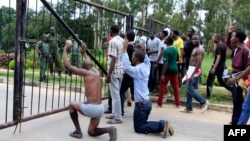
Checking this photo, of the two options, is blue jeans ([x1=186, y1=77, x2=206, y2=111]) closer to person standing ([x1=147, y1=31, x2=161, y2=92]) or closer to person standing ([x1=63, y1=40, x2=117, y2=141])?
person standing ([x1=147, y1=31, x2=161, y2=92])

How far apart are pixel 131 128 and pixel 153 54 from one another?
325 cm

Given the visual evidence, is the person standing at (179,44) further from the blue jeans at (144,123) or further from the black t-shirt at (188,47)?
the blue jeans at (144,123)

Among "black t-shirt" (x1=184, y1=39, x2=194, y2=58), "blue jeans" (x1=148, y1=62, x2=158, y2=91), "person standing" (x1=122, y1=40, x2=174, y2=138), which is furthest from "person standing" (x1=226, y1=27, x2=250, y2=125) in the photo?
"black t-shirt" (x1=184, y1=39, x2=194, y2=58)

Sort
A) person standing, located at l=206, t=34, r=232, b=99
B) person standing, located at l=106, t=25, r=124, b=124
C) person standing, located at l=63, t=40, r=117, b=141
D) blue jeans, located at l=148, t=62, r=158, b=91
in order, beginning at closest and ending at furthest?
person standing, located at l=63, t=40, r=117, b=141 < person standing, located at l=106, t=25, r=124, b=124 < person standing, located at l=206, t=34, r=232, b=99 < blue jeans, located at l=148, t=62, r=158, b=91

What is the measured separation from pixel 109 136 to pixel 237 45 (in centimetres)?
253

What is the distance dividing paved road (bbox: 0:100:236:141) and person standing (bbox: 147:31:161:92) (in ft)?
5.01

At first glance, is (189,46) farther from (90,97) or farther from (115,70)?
(90,97)

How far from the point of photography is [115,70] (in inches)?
228

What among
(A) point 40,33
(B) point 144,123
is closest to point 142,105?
(B) point 144,123

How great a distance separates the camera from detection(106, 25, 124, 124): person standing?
18.4 ft

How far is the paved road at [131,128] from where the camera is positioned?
4.77m

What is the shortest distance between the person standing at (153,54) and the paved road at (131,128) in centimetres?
153

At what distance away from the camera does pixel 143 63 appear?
526cm

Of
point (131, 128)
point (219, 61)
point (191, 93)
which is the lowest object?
point (131, 128)
